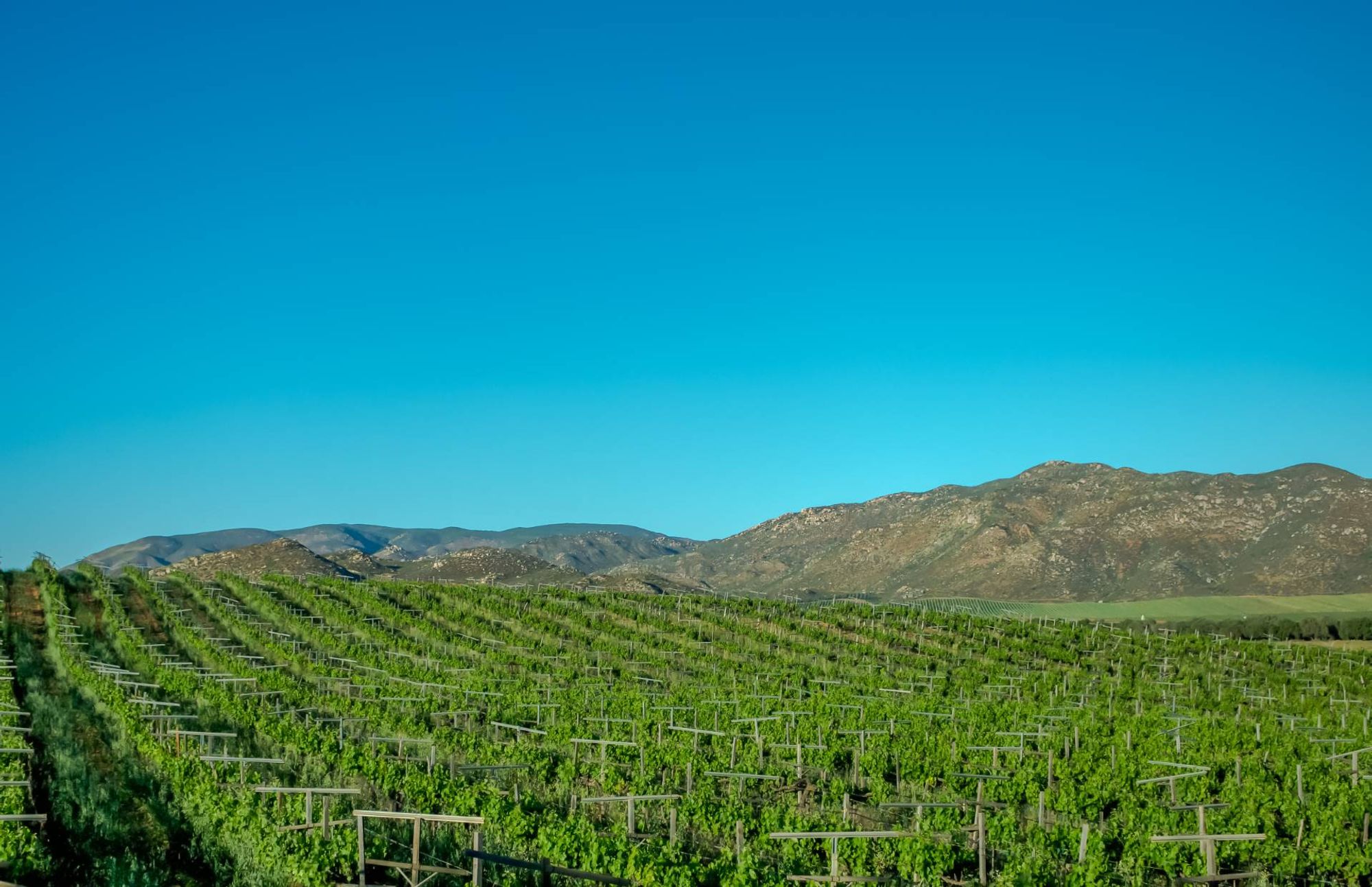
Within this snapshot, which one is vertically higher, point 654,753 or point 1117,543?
point 1117,543

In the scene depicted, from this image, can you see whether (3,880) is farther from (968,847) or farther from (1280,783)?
(1280,783)

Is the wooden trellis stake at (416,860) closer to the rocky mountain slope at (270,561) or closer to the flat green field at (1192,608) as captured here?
the flat green field at (1192,608)

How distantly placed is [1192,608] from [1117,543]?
51218mm

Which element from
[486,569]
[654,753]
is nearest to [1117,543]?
[486,569]

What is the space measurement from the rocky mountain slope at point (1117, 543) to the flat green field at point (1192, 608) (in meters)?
24.2

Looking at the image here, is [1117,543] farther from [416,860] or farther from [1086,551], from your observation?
[416,860]

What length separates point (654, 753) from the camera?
88.1 feet

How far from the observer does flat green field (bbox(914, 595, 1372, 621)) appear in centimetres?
8812

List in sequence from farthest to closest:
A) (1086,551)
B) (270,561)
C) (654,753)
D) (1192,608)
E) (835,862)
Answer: (1086,551)
(270,561)
(1192,608)
(654,753)
(835,862)

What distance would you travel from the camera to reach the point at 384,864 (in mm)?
14406

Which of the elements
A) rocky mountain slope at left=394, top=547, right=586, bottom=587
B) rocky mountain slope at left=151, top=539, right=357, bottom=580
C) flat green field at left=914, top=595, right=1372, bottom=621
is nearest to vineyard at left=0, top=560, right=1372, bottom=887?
flat green field at left=914, top=595, right=1372, bottom=621

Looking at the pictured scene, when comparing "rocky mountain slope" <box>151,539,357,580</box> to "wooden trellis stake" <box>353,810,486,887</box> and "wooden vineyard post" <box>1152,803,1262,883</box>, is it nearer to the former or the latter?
"wooden trellis stake" <box>353,810,486,887</box>

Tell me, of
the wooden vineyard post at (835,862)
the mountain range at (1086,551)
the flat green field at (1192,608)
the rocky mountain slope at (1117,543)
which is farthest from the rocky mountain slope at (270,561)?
the wooden vineyard post at (835,862)

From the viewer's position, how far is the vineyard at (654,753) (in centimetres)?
→ 1639
